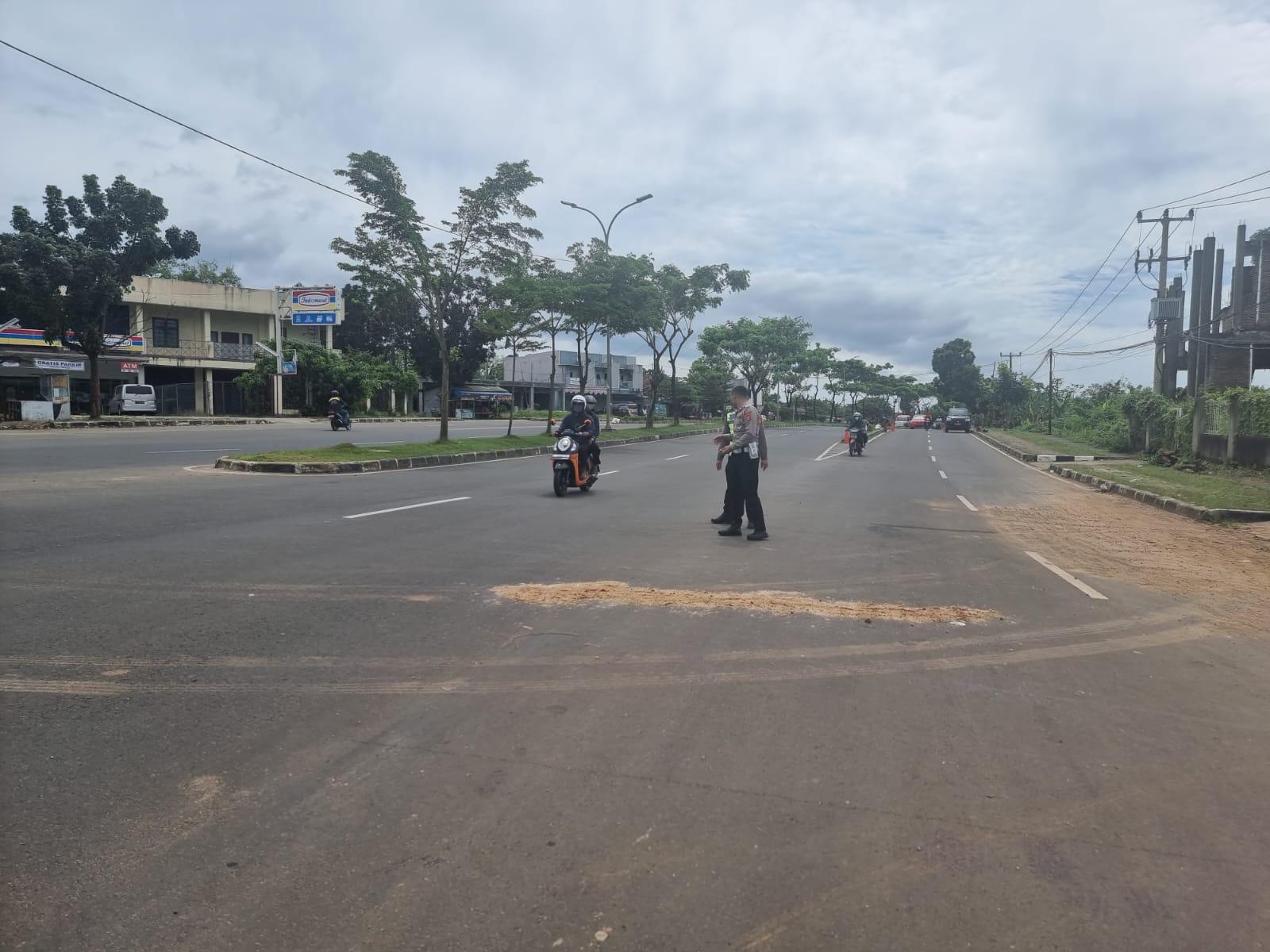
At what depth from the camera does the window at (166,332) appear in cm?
4428

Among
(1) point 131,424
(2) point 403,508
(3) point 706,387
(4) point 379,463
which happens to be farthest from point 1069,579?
(3) point 706,387

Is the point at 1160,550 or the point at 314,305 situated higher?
the point at 314,305

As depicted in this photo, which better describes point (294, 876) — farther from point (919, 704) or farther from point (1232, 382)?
point (1232, 382)

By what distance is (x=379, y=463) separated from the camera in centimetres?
1759

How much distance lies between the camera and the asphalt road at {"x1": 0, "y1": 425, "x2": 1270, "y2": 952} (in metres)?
2.55

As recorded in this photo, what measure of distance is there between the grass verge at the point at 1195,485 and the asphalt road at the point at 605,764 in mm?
8641

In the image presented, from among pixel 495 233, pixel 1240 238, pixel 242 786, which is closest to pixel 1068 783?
pixel 242 786

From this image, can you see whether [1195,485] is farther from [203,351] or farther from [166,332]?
[166,332]

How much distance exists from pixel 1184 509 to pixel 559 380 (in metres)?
73.0

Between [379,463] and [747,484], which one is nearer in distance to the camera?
[747,484]

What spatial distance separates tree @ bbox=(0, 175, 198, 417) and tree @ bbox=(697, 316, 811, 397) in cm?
3105

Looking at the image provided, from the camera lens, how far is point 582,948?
7.86ft

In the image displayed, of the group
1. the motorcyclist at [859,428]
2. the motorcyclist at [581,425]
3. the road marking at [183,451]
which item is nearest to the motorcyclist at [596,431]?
the motorcyclist at [581,425]

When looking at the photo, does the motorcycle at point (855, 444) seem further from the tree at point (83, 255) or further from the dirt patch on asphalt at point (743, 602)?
the tree at point (83, 255)
